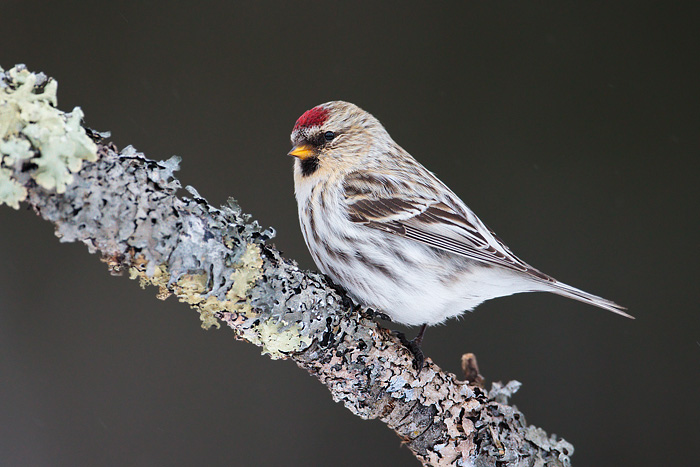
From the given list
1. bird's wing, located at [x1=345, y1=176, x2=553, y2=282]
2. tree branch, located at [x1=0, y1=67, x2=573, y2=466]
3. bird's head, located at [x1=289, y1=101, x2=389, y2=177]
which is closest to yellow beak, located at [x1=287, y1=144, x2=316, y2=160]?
bird's head, located at [x1=289, y1=101, x2=389, y2=177]

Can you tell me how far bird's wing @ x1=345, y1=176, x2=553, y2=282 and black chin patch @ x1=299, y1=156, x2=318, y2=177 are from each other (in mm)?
83

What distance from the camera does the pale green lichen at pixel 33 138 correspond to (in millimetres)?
544

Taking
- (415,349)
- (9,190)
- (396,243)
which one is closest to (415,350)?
(415,349)

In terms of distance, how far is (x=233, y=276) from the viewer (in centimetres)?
69

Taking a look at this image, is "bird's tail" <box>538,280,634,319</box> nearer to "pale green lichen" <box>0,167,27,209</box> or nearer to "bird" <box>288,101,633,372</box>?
"bird" <box>288,101,633,372</box>

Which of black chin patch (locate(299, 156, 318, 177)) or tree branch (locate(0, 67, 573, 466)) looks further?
black chin patch (locate(299, 156, 318, 177))

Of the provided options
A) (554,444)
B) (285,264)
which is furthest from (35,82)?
(554,444)

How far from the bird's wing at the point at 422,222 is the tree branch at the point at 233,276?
0.16 m

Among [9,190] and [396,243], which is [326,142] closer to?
[396,243]

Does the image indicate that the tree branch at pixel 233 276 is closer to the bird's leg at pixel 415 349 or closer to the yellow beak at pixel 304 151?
the bird's leg at pixel 415 349

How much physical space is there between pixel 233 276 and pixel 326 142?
47cm

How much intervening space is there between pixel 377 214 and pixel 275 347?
31 centimetres

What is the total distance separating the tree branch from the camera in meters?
0.56

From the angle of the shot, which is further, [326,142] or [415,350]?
[326,142]
